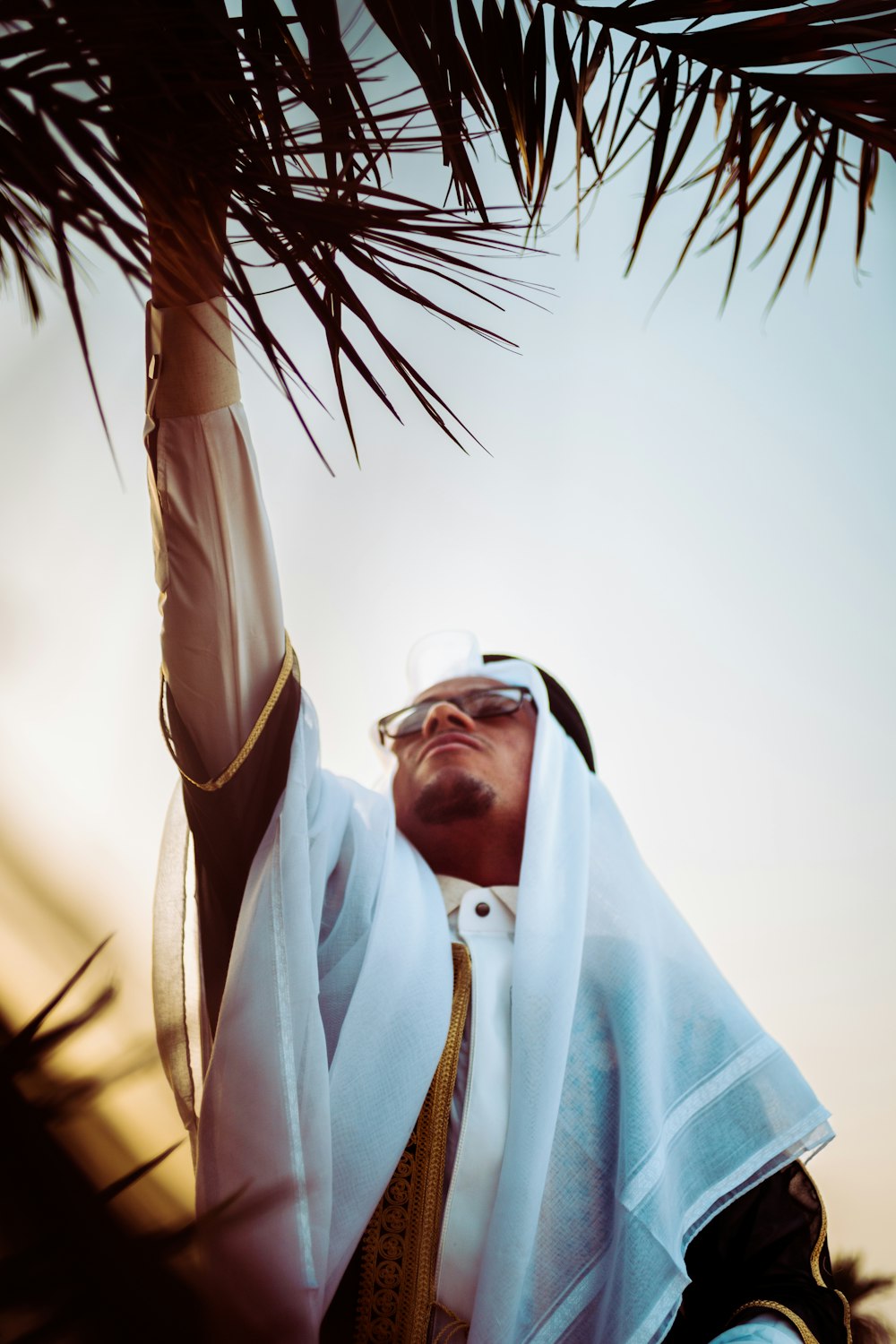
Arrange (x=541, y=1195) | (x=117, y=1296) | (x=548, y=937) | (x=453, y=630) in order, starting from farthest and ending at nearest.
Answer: (x=453, y=630), (x=548, y=937), (x=541, y=1195), (x=117, y=1296)

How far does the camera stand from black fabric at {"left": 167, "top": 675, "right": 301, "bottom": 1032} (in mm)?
1460

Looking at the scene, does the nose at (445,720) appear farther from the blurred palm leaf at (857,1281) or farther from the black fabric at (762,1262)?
the blurred palm leaf at (857,1281)

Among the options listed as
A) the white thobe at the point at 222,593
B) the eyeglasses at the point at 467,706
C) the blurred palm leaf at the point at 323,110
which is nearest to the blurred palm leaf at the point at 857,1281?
the white thobe at the point at 222,593

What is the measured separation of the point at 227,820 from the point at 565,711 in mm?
1468

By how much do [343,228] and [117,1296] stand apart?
91 cm

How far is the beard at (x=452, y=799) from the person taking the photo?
214 centimetres

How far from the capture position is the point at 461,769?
220 centimetres

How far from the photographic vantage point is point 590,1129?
162cm

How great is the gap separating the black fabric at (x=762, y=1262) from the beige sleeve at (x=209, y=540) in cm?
124

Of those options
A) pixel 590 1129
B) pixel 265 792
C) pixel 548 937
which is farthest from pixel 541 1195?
pixel 265 792

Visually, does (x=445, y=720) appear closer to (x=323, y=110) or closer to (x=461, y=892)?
(x=461, y=892)

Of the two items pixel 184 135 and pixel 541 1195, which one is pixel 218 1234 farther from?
pixel 541 1195

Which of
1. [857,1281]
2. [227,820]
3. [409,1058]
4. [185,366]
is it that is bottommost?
[857,1281]

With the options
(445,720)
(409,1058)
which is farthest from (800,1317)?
(445,720)
